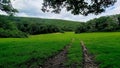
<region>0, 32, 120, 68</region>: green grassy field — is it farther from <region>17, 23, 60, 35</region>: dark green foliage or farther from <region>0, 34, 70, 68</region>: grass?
<region>17, 23, 60, 35</region>: dark green foliage

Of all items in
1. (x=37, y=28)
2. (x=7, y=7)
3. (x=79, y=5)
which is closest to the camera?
(x=79, y=5)

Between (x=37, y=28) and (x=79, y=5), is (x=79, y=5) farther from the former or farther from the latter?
(x=37, y=28)

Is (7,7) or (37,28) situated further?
(37,28)

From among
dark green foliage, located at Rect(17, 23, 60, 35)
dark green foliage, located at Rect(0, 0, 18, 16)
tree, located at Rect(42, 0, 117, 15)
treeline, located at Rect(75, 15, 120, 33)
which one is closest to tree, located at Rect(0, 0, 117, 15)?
tree, located at Rect(42, 0, 117, 15)

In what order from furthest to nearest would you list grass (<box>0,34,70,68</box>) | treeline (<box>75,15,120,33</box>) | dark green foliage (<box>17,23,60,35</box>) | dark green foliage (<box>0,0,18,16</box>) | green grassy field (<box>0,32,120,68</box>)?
dark green foliage (<box>17,23,60,35</box>) < treeline (<box>75,15,120,33</box>) < dark green foliage (<box>0,0,18,16</box>) < grass (<box>0,34,70,68</box>) < green grassy field (<box>0,32,120,68</box>)

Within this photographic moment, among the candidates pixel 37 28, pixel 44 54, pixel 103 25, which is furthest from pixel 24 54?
pixel 37 28

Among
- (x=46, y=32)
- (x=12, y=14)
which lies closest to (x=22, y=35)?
(x=46, y=32)

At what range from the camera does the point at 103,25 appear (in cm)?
17125

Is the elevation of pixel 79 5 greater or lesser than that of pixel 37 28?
greater

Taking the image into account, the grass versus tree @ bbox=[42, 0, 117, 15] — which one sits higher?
tree @ bbox=[42, 0, 117, 15]

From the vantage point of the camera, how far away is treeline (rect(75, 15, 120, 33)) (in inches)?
6447

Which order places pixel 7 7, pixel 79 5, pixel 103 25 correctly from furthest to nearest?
pixel 103 25
pixel 7 7
pixel 79 5

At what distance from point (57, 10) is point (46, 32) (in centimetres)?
16327

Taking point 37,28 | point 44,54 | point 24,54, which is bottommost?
point 37,28
